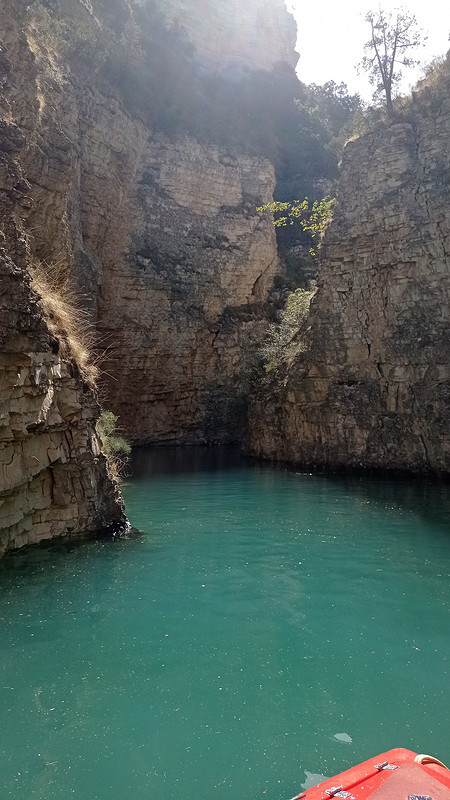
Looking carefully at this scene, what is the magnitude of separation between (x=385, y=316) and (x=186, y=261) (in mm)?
9977

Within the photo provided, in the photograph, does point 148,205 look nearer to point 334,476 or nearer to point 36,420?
point 334,476

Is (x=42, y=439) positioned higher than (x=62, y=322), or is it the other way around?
(x=62, y=322)

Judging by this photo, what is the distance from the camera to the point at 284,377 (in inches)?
723

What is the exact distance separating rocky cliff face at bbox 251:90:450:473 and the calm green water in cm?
613

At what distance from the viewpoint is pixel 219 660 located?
181 inches

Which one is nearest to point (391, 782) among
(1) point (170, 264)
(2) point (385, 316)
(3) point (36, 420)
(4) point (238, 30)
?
(3) point (36, 420)

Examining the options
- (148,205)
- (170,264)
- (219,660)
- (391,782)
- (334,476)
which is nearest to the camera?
(391,782)

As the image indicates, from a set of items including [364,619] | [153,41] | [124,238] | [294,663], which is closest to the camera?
[294,663]

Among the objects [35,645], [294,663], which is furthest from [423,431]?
[35,645]

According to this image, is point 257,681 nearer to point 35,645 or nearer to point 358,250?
point 35,645

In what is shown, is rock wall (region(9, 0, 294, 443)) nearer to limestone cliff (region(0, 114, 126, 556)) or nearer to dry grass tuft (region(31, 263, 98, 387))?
dry grass tuft (region(31, 263, 98, 387))

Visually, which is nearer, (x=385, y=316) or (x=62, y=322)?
(x=62, y=322)

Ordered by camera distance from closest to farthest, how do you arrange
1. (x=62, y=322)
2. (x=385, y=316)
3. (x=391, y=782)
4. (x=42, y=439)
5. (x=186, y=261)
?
(x=391, y=782) → (x=42, y=439) → (x=62, y=322) → (x=385, y=316) → (x=186, y=261)

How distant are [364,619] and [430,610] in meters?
0.79
